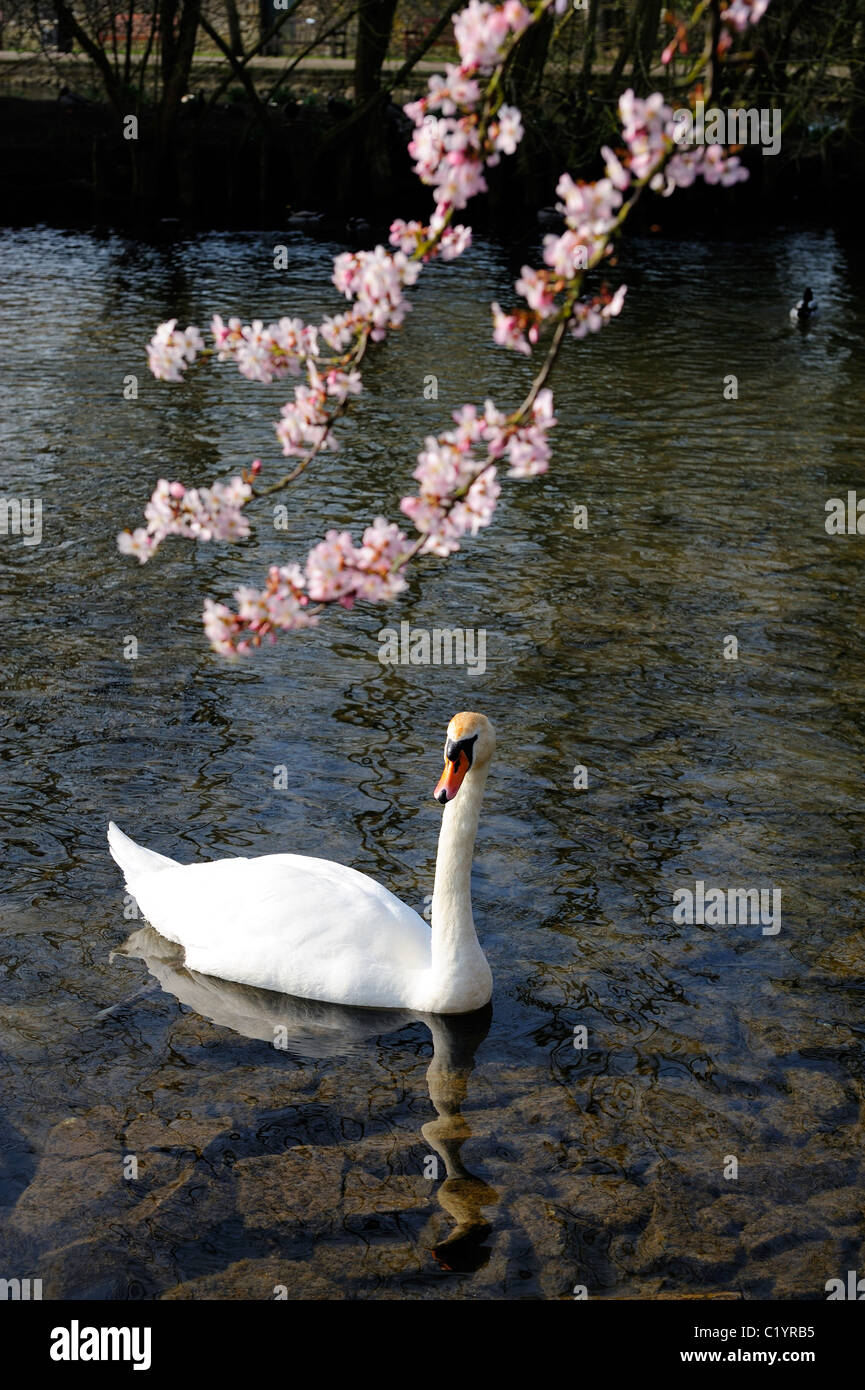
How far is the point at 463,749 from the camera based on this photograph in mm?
6785

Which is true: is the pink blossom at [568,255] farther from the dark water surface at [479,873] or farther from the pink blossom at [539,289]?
the dark water surface at [479,873]

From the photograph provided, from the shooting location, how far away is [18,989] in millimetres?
7086

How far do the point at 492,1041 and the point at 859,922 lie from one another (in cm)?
222

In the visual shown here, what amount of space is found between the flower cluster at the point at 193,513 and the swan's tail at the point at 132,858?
3017mm

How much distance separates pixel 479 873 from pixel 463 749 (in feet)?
5.40

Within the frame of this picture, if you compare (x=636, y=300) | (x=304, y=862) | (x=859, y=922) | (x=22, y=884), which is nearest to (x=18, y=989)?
(x=22, y=884)

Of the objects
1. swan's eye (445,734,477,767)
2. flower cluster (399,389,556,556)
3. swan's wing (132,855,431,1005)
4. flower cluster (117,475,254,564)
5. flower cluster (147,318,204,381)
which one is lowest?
swan's wing (132,855,431,1005)

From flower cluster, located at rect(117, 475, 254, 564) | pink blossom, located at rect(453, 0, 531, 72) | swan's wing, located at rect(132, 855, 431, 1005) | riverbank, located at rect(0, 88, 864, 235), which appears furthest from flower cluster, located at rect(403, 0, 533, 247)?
riverbank, located at rect(0, 88, 864, 235)

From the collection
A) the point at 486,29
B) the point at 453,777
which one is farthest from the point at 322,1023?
the point at 486,29

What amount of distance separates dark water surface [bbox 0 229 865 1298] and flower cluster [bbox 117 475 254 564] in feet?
8.55

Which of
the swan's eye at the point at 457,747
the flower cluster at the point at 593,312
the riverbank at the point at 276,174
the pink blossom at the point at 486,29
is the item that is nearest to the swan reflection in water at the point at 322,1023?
the swan's eye at the point at 457,747

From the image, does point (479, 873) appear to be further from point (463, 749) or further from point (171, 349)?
point (171, 349)

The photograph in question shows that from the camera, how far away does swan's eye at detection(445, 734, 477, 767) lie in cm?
675

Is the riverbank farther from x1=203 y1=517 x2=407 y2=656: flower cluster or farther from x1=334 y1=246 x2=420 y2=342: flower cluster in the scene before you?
x1=203 y1=517 x2=407 y2=656: flower cluster
